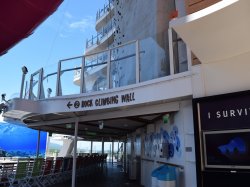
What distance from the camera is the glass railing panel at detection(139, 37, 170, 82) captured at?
7504 millimetres

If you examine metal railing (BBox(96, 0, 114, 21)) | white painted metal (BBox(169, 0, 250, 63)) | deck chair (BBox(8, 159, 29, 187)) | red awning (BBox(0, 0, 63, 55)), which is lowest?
deck chair (BBox(8, 159, 29, 187))

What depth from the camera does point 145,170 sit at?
36.1 feet

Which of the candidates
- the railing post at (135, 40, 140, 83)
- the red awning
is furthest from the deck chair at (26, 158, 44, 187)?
the red awning

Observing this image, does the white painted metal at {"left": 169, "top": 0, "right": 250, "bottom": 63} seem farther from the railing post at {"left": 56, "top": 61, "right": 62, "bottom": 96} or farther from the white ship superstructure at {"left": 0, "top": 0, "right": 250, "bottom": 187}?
the railing post at {"left": 56, "top": 61, "right": 62, "bottom": 96}

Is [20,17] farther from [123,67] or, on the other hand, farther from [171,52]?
[123,67]

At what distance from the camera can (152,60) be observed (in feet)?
25.2

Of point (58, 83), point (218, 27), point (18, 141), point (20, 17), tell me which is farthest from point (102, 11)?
point (20, 17)

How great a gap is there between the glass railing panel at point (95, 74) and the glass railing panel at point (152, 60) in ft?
4.59

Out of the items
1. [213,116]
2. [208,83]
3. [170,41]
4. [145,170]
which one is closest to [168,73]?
[170,41]

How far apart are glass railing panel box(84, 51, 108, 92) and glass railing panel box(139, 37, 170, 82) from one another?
1.40m

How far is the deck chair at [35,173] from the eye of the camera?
31.7ft

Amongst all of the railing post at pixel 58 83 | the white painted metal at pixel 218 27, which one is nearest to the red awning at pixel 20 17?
the white painted metal at pixel 218 27

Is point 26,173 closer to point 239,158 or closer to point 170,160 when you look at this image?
point 170,160

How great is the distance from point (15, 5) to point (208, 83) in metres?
4.52
